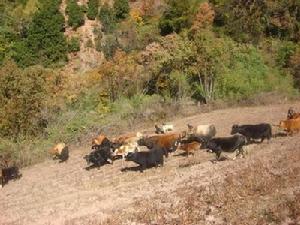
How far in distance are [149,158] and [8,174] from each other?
7.04m

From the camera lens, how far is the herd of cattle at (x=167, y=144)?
18.5m

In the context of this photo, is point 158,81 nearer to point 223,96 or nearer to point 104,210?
point 223,96

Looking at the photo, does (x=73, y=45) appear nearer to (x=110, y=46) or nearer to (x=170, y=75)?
(x=110, y=46)

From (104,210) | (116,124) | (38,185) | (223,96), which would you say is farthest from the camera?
(223,96)

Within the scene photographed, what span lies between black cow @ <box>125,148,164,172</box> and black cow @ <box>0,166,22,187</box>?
20.8 ft

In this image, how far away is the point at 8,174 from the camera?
23609 millimetres

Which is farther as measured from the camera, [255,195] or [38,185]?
[38,185]

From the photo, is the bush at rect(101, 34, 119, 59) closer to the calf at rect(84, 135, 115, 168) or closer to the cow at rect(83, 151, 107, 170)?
the calf at rect(84, 135, 115, 168)

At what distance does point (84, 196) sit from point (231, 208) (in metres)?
5.94

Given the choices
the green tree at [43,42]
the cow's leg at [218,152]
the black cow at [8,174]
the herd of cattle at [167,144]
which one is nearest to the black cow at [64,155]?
the herd of cattle at [167,144]

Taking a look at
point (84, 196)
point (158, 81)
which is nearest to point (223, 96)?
point (158, 81)

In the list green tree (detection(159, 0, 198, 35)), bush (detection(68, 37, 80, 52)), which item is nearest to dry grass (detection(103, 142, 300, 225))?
green tree (detection(159, 0, 198, 35))

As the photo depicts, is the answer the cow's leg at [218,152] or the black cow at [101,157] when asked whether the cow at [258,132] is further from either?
the black cow at [101,157]

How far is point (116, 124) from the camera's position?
29891mm
